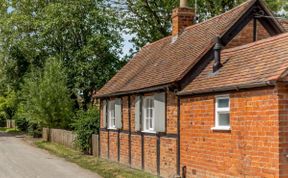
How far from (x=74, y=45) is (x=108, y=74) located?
4222mm

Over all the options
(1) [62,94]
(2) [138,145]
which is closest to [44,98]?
(1) [62,94]

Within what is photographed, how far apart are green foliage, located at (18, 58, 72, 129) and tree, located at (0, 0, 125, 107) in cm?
285

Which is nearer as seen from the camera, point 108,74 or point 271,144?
point 271,144

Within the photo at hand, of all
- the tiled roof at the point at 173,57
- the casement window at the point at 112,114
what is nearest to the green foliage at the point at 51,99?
the tiled roof at the point at 173,57

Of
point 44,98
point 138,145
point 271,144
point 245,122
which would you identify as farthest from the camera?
point 44,98

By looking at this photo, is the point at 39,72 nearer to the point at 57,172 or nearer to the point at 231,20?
the point at 57,172

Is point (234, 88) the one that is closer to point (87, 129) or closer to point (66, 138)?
point (87, 129)

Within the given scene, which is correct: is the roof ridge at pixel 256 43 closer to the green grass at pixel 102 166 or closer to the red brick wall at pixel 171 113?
the red brick wall at pixel 171 113

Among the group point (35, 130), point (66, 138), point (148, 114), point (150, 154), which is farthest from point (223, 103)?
point (35, 130)

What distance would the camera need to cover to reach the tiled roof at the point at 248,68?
1228cm

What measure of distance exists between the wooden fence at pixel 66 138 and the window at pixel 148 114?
733cm

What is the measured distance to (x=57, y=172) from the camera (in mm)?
19047

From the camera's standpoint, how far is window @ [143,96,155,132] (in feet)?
63.2

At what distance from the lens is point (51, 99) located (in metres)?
36.6
